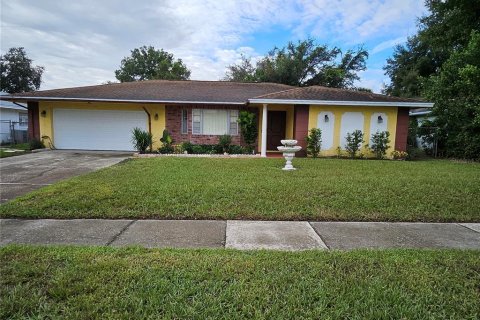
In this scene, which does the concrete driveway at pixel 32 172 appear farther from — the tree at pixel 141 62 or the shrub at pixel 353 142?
the tree at pixel 141 62

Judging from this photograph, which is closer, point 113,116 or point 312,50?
point 113,116

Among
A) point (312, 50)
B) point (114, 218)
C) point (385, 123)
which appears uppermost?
point (312, 50)

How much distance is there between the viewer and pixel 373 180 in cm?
759

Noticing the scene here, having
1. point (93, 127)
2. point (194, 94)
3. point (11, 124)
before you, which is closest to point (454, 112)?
point (194, 94)

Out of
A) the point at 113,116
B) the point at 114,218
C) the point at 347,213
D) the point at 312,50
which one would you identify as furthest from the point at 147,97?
the point at 312,50

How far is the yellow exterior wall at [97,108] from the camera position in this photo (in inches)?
612

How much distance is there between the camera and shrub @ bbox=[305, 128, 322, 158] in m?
13.5

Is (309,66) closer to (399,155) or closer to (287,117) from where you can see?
(287,117)

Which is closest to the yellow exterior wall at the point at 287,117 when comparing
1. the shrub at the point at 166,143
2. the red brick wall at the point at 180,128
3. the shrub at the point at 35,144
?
the red brick wall at the point at 180,128

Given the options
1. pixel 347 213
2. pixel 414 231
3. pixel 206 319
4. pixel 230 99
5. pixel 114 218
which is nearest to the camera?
pixel 206 319

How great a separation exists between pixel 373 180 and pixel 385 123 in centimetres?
745

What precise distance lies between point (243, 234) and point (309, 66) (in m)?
27.7

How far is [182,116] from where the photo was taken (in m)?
15.6

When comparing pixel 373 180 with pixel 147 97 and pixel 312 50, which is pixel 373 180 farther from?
pixel 312 50
